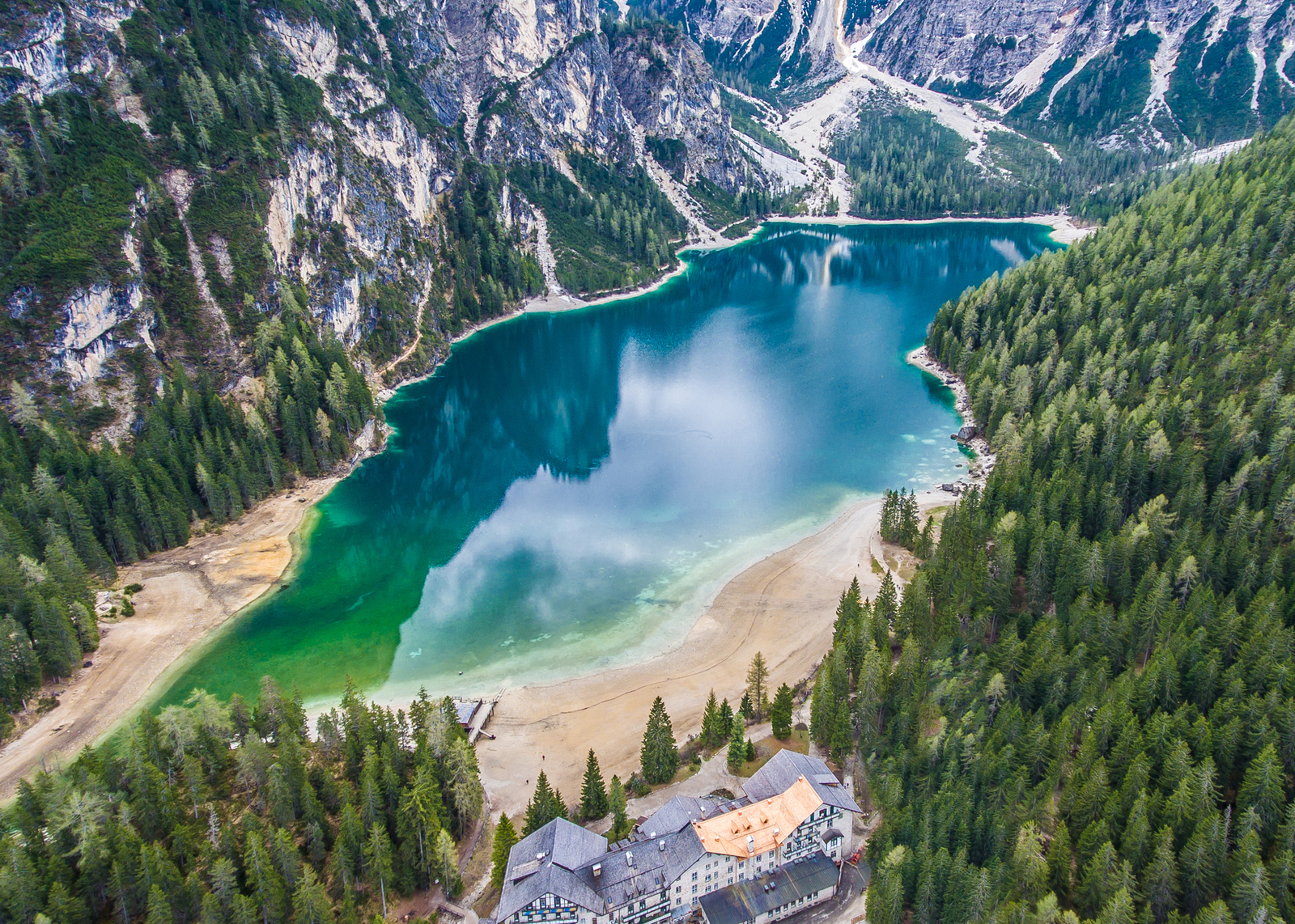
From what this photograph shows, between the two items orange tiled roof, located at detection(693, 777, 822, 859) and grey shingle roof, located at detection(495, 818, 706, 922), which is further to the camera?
orange tiled roof, located at detection(693, 777, 822, 859)

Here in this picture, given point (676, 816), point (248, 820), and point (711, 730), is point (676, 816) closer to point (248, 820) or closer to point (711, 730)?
point (711, 730)

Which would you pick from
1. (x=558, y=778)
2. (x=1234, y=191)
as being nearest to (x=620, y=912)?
(x=558, y=778)

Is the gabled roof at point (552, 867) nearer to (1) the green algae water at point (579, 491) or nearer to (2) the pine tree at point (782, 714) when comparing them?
(2) the pine tree at point (782, 714)

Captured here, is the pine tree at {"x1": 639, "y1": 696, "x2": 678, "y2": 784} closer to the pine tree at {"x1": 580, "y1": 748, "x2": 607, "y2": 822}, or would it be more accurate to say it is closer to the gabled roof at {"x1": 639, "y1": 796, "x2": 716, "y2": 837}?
the pine tree at {"x1": 580, "y1": 748, "x2": 607, "y2": 822}

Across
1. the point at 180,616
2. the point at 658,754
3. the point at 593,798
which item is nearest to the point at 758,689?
the point at 658,754

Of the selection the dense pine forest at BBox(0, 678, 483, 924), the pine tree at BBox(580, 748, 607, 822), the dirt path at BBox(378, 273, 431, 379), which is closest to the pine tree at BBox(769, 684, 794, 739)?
the pine tree at BBox(580, 748, 607, 822)

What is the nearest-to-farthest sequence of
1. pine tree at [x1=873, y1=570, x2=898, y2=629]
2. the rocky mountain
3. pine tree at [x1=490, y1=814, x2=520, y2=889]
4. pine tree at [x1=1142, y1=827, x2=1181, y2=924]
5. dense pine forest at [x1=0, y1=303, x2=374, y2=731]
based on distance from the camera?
pine tree at [x1=1142, y1=827, x2=1181, y2=924] → pine tree at [x1=490, y1=814, x2=520, y2=889] → dense pine forest at [x1=0, y1=303, x2=374, y2=731] → pine tree at [x1=873, y1=570, x2=898, y2=629] → the rocky mountain
